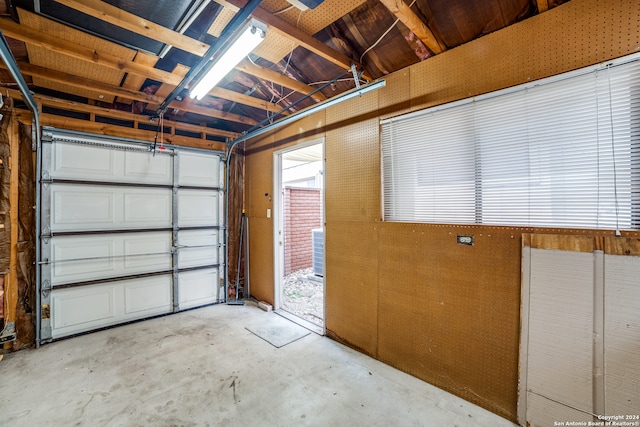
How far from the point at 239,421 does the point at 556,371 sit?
2090mm

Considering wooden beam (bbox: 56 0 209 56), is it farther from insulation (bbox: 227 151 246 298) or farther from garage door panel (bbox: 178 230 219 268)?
garage door panel (bbox: 178 230 219 268)

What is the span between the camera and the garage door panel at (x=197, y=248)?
3.95m

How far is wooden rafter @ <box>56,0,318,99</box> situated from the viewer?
1713 millimetres

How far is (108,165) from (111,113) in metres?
0.65

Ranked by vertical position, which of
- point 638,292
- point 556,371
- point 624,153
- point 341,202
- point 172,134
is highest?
point 172,134

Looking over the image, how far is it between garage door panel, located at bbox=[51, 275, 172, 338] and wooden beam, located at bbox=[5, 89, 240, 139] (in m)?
2.08

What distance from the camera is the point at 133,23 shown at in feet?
6.10

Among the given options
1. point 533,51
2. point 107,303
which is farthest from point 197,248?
point 533,51

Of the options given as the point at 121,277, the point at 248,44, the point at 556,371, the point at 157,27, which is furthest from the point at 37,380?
the point at 556,371

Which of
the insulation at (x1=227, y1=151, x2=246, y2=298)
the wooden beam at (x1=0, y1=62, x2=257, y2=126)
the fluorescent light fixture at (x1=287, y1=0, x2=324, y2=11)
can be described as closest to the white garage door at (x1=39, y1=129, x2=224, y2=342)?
the insulation at (x1=227, y1=151, x2=246, y2=298)

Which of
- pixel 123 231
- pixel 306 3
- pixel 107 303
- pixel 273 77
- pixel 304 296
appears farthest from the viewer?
pixel 304 296

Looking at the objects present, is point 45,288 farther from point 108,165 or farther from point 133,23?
point 133,23

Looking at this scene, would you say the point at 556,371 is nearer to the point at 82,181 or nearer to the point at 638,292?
the point at 638,292

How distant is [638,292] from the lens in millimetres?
1495
